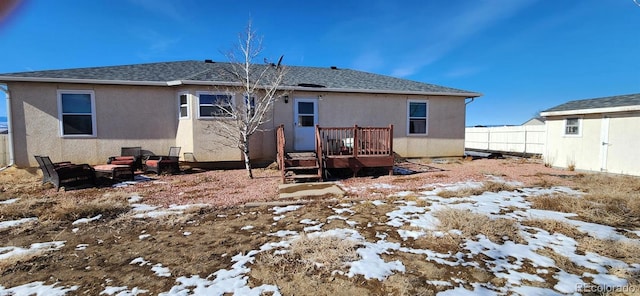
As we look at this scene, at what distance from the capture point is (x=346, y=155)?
803 cm

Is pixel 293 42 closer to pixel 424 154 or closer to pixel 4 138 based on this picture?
pixel 424 154

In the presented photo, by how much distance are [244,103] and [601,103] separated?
468 inches

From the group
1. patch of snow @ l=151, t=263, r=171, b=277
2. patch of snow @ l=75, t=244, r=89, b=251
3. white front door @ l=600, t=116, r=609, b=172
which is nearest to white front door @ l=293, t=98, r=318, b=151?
patch of snow @ l=75, t=244, r=89, b=251

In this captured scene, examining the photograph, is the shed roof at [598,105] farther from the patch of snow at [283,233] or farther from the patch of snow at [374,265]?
the patch of snow at [283,233]

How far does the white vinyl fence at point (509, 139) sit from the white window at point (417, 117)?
23.2 feet

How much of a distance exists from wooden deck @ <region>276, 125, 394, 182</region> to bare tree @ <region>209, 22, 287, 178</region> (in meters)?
0.99

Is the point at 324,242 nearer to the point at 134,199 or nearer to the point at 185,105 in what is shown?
the point at 134,199

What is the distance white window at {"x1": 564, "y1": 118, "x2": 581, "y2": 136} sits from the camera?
9314 millimetres

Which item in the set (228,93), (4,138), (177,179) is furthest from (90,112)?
(228,93)

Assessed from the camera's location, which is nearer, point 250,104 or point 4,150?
point 250,104

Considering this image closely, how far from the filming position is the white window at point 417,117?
11.2m

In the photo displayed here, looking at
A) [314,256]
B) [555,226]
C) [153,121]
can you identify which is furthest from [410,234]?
[153,121]

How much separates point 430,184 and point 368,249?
14.0 ft

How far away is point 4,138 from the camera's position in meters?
8.83
